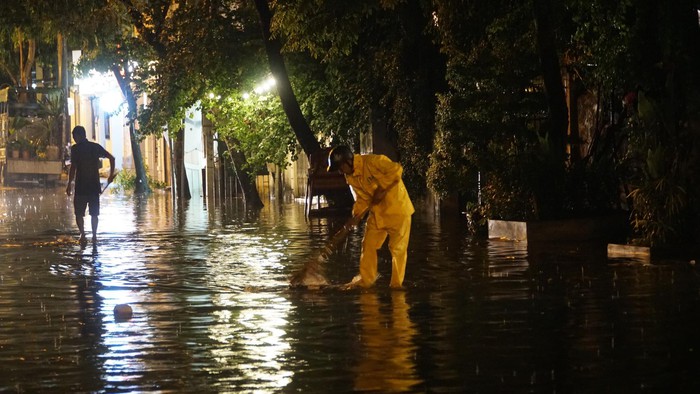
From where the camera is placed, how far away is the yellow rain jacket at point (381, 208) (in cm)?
1206

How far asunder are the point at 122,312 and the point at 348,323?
1.88m

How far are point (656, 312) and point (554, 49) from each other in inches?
336

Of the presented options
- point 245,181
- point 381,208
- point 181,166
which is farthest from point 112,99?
point 381,208

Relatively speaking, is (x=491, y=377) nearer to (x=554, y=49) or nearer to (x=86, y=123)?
(x=554, y=49)

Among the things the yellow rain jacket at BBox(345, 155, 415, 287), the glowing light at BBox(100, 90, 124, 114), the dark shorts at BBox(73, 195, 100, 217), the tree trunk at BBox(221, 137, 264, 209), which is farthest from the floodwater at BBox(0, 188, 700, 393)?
the glowing light at BBox(100, 90, 124, 114)

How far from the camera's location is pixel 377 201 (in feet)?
40.1

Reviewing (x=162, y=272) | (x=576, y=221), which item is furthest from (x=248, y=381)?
(x=576, y=221)

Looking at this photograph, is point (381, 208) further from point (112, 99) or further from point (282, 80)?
point (112, 99)

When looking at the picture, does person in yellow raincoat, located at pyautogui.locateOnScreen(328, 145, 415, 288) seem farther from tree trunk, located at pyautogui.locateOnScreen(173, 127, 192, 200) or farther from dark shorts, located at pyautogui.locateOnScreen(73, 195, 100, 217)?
tree trunk, located at pyautogui.locateOnScreen(173, 127, 192, 200)

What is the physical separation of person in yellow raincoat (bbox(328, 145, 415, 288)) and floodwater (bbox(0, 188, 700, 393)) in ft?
0.96

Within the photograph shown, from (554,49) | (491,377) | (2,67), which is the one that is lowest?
(491,377)

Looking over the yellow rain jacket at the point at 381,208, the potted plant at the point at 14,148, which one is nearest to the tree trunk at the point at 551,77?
the yellow rain jacket at the point at 381,208

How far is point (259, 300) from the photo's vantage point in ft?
38.4

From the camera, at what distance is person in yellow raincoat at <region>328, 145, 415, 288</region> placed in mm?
12023
